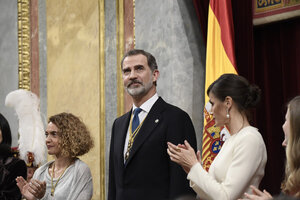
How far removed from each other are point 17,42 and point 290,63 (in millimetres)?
3390

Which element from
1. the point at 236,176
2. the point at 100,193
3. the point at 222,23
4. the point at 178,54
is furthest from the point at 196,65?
the point at 236,176

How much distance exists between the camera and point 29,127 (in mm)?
5574

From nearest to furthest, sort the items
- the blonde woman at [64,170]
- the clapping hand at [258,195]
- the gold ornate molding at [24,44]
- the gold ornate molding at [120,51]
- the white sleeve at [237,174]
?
1. the clapping hand at [258,195]
2. the white sleeve at [237,174]
3. the blonde woman at [64,170]
4. the gold ornate molding at [120,51]
5. the gold ornate molding at [24,44]

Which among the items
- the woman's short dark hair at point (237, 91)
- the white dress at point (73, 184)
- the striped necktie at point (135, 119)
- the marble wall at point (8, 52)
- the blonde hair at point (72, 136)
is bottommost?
the white dress at point (73, 184)

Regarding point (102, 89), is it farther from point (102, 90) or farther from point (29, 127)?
point (29, 127)

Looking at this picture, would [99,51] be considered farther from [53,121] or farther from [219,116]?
[219,116]

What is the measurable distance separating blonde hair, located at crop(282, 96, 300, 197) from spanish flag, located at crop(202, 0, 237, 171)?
1.67 meters

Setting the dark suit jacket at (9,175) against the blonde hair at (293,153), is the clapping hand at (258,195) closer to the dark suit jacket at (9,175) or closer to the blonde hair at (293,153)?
the blonde hair at (293,153)

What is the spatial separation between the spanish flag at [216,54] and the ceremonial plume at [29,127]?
1.97 metres

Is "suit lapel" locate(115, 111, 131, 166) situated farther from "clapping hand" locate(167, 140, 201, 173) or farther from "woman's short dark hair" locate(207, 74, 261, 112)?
"woman's short dark hair" locate(207, 74, 261, 112)

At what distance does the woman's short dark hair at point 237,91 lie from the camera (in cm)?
301

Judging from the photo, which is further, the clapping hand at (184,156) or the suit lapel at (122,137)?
the suit lapel at (122,137)

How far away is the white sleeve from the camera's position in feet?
9.13

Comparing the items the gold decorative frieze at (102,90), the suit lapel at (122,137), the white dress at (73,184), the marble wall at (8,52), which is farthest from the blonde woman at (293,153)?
the marble wall at (8,52)
